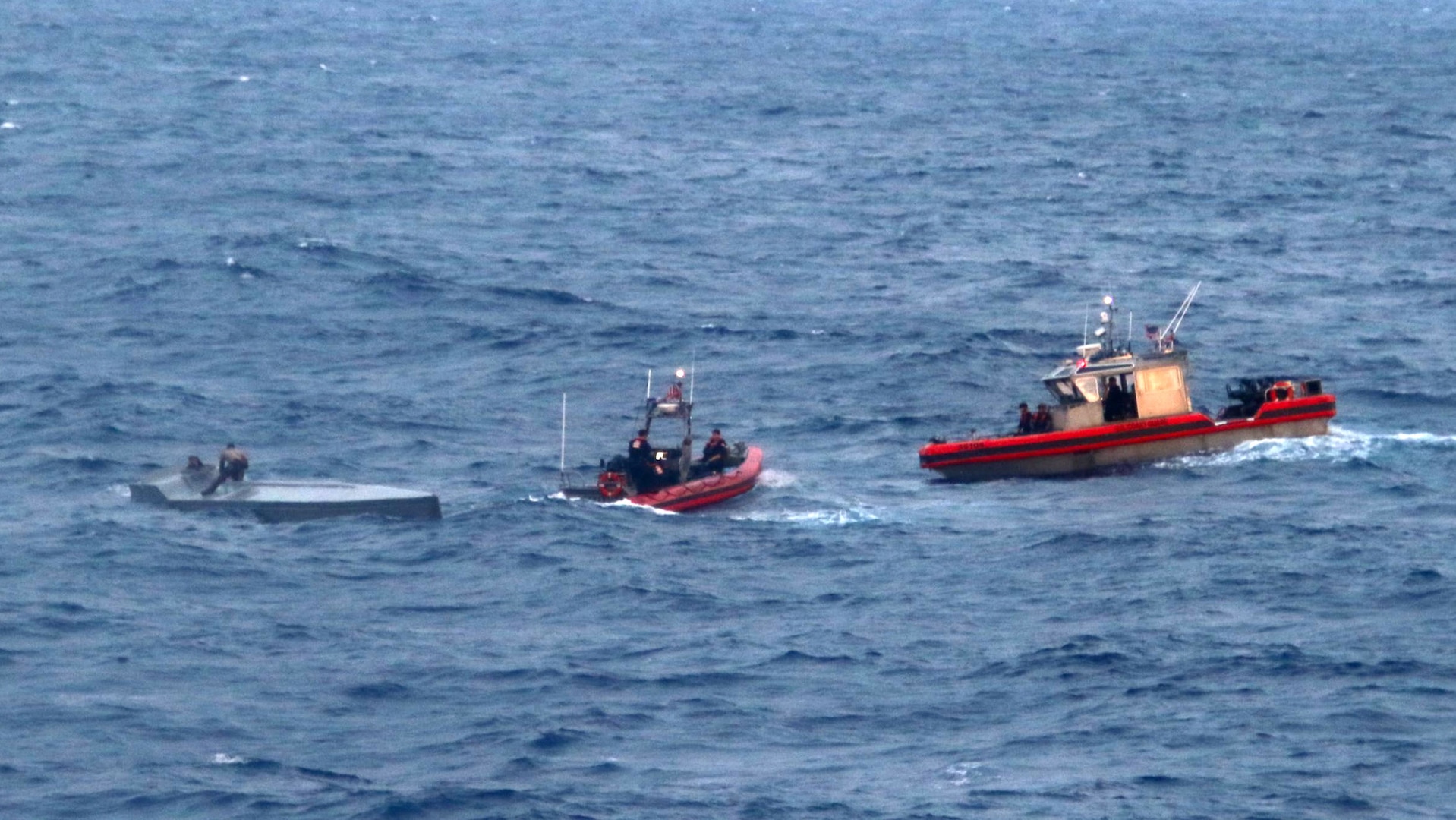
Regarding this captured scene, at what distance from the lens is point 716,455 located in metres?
39.5

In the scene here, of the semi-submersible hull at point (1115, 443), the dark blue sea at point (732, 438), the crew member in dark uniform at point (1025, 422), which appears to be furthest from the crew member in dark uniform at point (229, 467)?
the crew member in dark uniform at point (1025, 422)

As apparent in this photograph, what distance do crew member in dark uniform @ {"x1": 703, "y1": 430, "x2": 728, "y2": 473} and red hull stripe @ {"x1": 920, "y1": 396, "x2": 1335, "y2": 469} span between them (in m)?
3.64

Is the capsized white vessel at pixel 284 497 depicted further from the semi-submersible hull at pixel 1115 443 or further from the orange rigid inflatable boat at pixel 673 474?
the semi-submersible hull at pixel 1115 443

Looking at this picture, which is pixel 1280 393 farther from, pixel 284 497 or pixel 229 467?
pixel 229 467

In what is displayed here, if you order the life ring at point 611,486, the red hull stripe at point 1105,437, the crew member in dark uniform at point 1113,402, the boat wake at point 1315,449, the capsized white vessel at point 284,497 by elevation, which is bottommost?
the capsized white vessel at point 284,497

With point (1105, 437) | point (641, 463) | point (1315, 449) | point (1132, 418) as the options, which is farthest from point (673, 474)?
point (1315, 449)

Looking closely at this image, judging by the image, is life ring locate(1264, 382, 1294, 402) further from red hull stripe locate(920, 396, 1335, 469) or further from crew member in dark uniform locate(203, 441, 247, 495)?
crew member in dark uniform locate(203, 441, 247, 495)

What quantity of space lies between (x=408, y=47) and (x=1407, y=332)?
7861 centimetres

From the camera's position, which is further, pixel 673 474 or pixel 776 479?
pixel 776 479

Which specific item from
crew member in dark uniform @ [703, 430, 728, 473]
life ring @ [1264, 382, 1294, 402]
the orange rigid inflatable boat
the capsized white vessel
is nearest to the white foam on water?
the orange rigid inflatable boat

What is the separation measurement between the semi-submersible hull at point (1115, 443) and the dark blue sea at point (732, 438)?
1.29 ft

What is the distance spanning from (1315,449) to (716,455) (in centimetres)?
1131

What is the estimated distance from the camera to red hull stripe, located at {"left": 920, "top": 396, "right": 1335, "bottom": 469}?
40.1 m

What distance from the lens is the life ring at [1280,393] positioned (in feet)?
136
